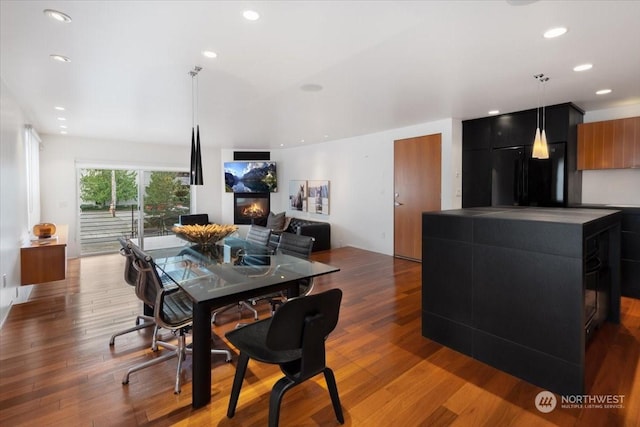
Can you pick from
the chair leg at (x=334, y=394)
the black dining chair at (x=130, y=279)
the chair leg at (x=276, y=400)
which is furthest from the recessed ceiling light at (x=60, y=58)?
the chair leg at (x=334, y=394)

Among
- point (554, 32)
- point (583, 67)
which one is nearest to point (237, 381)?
point (554, 32)

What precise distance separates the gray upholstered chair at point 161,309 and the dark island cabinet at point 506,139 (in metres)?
4.69

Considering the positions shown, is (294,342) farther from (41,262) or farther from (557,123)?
(557,123)

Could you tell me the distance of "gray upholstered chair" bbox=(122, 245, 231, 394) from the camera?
7.05 feet

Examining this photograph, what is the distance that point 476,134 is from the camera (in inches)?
206

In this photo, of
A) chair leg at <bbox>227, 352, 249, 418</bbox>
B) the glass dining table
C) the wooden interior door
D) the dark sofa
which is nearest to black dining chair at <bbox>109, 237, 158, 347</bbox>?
the glass dining table

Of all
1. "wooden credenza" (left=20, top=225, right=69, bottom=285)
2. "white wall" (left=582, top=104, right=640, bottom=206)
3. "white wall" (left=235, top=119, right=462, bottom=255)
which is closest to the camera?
"wooden credenza" (left=20, top=225, right=69, bottom=285)

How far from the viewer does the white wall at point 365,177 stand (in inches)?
207

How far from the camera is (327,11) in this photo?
6.66ft

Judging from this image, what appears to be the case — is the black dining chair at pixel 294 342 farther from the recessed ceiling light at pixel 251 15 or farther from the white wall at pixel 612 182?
the white wall at pixel 612 182

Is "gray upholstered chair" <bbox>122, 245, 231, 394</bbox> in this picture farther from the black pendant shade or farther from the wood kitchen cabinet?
the wood kitchen cabinet

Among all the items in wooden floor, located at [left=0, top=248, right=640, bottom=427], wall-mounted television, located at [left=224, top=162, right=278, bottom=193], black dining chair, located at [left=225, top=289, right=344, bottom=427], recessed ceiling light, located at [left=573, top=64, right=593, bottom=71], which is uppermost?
recessed ceiling light, located at [left=573, top=64, right=593, bottom=71]

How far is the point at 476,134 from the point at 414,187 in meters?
1.33

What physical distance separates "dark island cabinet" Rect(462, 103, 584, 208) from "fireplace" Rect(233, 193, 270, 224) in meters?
5.47
